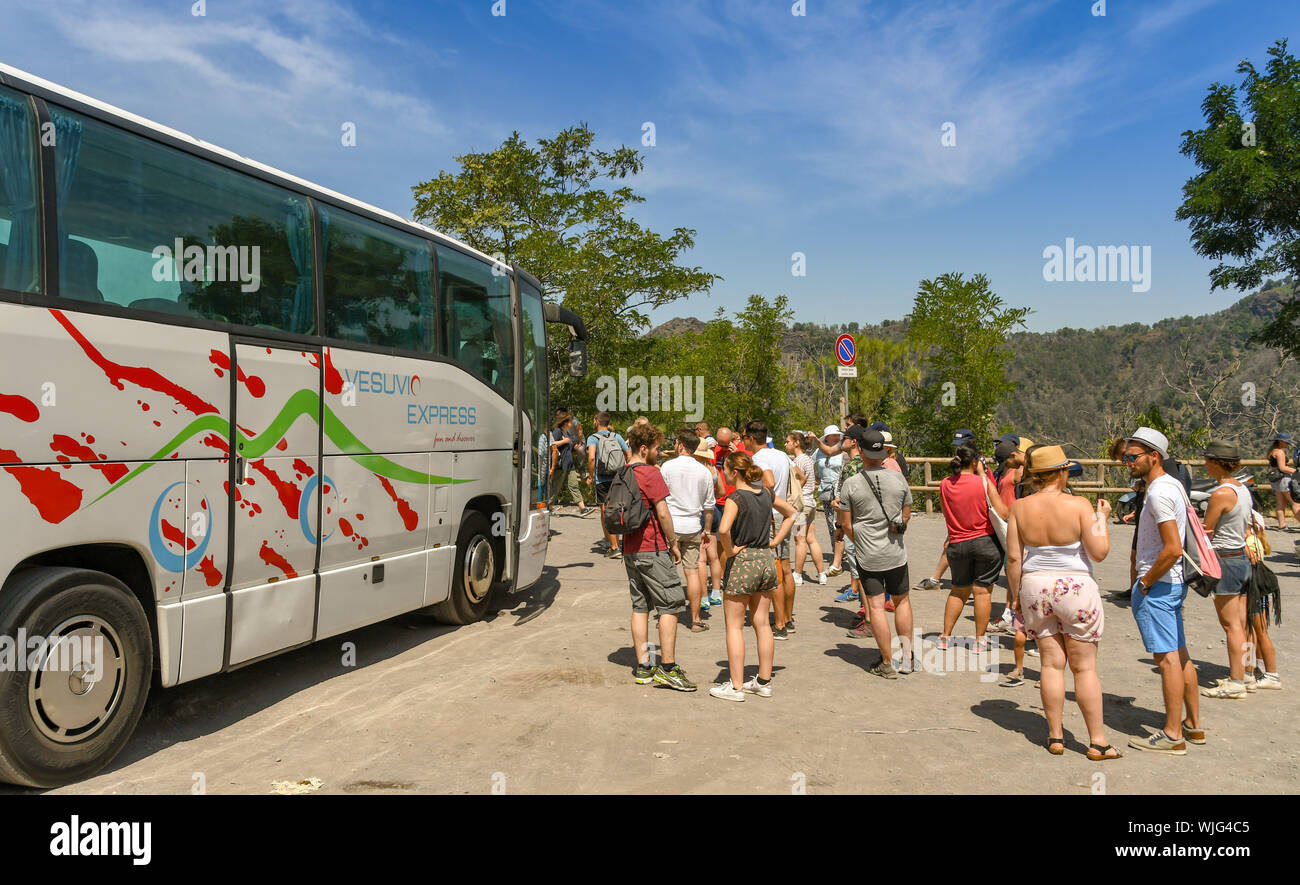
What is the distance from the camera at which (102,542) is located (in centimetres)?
450

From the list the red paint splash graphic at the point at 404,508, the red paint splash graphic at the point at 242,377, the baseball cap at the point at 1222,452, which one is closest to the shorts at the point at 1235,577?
the baseball cap at the point at 1222,452

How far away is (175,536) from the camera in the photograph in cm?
495

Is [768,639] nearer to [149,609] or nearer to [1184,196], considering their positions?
[149,609]

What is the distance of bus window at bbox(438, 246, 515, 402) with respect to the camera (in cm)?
788

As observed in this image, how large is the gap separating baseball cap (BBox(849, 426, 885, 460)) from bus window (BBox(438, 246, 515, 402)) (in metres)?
3.71

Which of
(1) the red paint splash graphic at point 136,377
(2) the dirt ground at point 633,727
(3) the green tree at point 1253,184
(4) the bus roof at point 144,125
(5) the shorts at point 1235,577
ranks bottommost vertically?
(2) the dirt ground at point 633,727

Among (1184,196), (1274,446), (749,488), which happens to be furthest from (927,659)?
(1184,196)

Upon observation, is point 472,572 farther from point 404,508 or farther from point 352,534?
point 352,534

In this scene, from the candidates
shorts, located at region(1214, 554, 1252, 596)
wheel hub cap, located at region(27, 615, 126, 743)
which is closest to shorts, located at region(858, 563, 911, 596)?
shorts, located at region(1214, 554, 1252, 596)

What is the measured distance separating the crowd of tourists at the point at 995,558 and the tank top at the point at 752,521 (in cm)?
1

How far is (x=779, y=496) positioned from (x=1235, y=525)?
3.70 m

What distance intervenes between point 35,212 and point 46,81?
0.73m

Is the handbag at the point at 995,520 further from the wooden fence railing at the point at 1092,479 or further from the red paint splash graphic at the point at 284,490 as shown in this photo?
the wooden fence railing at the point at 1092,479

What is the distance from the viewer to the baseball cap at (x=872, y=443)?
6930 mm
